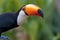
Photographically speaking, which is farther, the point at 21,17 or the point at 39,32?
the point at 39,32

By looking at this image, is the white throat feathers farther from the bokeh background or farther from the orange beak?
the bokeh background

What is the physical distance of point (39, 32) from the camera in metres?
2.66

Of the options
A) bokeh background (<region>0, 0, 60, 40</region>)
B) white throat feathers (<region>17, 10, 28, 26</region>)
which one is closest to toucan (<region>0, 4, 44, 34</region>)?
white throat feathers (<region>17, 10, 28, 26</region>)

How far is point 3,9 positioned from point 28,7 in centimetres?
45

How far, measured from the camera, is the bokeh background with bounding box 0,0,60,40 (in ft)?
7.93

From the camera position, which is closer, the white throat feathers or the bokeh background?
the white throat feathers

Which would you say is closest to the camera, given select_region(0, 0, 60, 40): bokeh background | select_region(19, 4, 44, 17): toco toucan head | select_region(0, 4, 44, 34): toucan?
select_region(19, 4, 44, 17): toco toucan head

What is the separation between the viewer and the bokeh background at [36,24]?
2416 millimetres

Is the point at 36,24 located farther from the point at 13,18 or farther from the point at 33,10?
the point at 33,10

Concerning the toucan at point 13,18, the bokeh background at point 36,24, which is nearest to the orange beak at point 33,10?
the toucan at point 13,18

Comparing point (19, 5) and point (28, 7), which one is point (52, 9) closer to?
point (19, 5)

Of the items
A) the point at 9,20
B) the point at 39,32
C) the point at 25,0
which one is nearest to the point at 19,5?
the point at 25,0

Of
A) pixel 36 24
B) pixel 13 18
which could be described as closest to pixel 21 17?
pixel 13 18

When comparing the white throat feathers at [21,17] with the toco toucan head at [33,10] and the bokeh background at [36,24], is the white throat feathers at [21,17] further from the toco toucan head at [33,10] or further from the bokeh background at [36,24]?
the bokeh background at [36,24]
